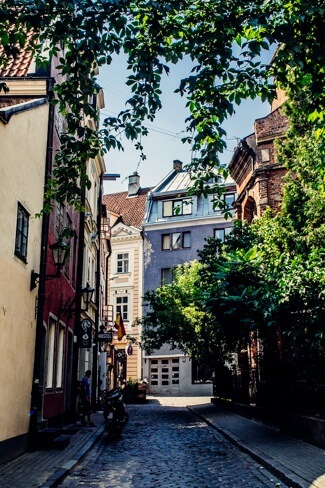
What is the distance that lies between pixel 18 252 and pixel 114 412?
6.54 meters

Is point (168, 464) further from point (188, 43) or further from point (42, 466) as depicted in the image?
point (188, 43)

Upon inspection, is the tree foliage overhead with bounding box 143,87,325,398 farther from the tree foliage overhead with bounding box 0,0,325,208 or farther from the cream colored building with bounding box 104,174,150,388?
the cream colored building with bounding box 104,174,150,388

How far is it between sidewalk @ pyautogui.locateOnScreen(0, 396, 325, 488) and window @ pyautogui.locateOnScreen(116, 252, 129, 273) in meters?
32.6

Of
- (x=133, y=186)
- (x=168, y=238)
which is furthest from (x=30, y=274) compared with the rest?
(x=133, y=186)

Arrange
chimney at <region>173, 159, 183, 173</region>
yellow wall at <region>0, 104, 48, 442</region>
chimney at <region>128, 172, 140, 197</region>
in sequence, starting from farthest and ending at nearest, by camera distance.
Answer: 1. chimney at <region>128, 172, 140, 197</region>
2. chimney at <region>173, 159, 183, 173</region>
3. yellow wall at <region>0, 104, 48, 442</region>

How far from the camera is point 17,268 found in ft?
37.6

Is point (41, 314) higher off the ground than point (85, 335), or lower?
lower

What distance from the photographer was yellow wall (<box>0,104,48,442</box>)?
10.5 meters

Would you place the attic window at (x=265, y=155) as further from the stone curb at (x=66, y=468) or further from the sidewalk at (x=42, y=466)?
the sidewalk at (x=42, y=466)

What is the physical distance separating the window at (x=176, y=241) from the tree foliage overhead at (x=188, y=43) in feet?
128

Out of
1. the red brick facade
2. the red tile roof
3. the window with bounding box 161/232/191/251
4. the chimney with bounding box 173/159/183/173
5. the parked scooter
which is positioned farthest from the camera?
the chimney with bounding box 173/159/183/173

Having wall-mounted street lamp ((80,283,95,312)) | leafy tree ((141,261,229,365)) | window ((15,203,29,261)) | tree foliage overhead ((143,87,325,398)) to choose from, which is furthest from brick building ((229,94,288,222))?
window ((15,203,29,261))

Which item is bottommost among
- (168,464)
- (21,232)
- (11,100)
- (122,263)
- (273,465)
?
(168,464)

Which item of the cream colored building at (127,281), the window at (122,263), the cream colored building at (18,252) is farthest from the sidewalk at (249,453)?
the window at (122,263)
